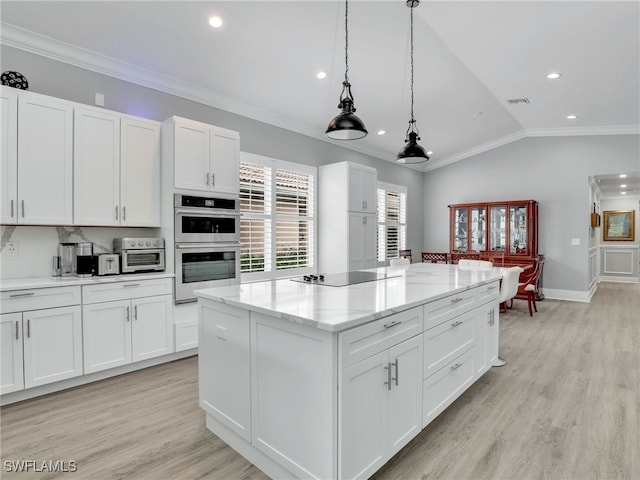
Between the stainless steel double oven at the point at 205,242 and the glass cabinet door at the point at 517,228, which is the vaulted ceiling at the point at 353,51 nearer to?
the stainless steel double oven at the point at 205,242

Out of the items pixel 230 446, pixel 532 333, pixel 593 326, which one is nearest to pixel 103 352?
pixel 230 446

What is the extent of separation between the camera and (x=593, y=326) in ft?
16.9

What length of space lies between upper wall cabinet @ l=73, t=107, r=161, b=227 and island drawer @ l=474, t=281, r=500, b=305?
3158mm

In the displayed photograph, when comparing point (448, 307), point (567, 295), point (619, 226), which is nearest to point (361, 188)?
point (448, 307)

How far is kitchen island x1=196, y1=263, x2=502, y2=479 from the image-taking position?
161 cm

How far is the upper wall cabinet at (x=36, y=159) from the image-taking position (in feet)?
9.16

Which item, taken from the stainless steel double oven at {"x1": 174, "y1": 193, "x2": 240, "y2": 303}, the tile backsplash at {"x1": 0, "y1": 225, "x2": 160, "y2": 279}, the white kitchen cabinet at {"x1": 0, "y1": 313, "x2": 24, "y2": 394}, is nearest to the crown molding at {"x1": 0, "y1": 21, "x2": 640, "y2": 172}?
the stainless steel double oven at {"x1": 174, "y1": 193, "x2": 240, "y2": 303}

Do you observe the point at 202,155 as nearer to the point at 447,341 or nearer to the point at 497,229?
the point at 447,341

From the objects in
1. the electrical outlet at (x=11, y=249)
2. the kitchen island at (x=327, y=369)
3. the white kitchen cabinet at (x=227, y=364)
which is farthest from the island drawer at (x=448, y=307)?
the electrical outlet at (x=11, y=249)

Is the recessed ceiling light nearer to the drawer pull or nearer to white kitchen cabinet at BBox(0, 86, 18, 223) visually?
white kitchen cabinet at BBox(0, 86, 18, 223)

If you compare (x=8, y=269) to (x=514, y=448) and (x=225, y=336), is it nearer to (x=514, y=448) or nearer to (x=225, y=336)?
(x=225, y=336)

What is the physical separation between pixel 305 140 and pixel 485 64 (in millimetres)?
2672

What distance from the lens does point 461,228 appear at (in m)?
8.07

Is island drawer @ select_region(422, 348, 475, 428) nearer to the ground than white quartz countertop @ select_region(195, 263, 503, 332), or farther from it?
nearer to the ground
